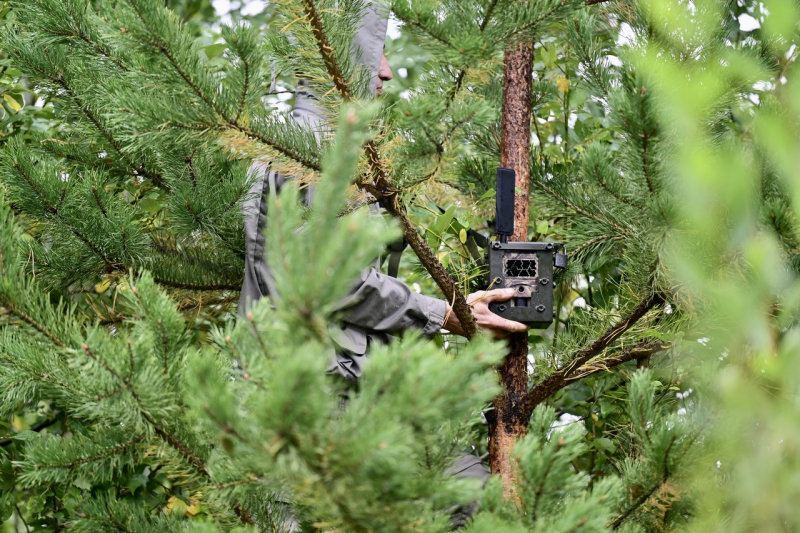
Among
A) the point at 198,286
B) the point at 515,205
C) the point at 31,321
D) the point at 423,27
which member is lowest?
the point at 198,286

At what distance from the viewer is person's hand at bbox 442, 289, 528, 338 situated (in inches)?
80.1

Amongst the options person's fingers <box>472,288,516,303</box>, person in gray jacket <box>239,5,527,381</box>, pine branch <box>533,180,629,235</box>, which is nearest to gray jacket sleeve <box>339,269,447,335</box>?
person in gray jacket <box>239,5,527,381</box>

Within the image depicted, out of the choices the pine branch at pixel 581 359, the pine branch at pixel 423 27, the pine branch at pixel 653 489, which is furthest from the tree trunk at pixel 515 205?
the pine branch at pixel 423 27

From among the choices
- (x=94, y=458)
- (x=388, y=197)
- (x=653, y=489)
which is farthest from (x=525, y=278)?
(x=94, y=458)

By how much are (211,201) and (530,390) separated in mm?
880

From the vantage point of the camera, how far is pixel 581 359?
2.04 meters

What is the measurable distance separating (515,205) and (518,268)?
0.16 metres

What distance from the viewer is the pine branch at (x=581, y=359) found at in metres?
2.03

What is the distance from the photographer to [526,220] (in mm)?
2174

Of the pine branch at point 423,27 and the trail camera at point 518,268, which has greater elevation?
the pine branch at point 423,27

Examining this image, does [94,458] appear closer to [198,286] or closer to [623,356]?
[198,286]

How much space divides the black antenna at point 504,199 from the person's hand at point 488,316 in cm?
15

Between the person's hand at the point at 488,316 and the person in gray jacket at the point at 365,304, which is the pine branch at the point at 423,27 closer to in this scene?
the person in gray jacket at the point at 365,304

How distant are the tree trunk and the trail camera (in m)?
0.06
